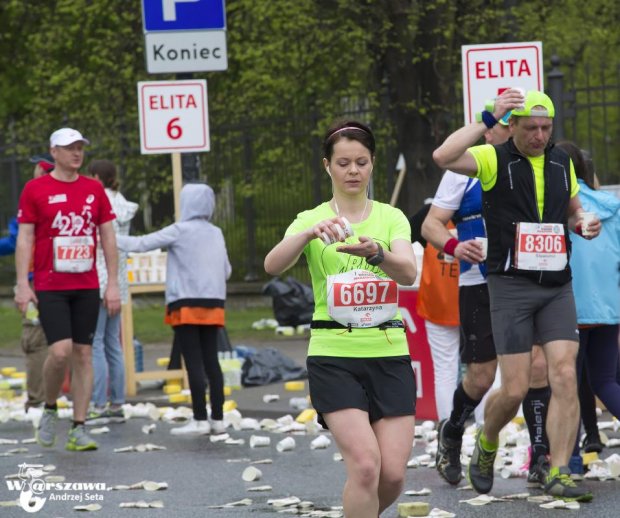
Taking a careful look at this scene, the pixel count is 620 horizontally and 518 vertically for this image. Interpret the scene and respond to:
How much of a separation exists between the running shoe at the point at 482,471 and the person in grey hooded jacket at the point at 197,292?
11.3ft

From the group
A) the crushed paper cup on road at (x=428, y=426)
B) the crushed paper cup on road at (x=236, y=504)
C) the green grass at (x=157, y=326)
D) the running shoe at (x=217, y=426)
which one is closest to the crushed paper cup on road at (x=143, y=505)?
the crushed paper cup on road at (x=236, y=504)

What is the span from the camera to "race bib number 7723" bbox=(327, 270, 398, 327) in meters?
5.93

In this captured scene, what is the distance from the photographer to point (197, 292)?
11.1 m

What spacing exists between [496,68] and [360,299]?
18.2 feet

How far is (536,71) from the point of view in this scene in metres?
11.2

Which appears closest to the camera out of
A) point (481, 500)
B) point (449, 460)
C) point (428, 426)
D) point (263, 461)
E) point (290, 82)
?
point (481, 500)

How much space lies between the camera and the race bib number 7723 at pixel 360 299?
Result: 5.93 m

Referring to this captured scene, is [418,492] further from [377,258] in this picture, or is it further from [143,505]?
[377,258]

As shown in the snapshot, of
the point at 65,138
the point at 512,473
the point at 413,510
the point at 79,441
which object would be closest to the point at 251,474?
the point at 512,473

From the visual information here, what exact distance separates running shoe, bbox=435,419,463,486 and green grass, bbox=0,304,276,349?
10227mm

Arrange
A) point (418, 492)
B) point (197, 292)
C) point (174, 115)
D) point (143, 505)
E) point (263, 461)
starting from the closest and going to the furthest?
point (143, 505)
point (418, 492)
point (263, 461)
point (197, 292)
point (174, 115)

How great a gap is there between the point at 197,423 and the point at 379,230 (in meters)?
5.50

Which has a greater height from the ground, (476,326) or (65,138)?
(65,138)

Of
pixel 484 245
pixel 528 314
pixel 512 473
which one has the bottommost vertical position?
pixel 512 473
